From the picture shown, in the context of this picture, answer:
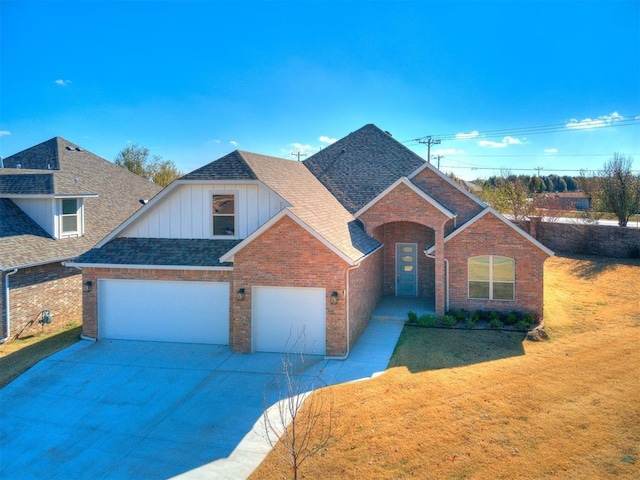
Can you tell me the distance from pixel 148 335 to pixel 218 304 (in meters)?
2.78

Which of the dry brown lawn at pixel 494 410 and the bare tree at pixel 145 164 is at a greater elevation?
the bare tree at pixel 145 164

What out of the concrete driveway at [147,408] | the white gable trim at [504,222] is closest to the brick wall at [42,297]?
the concrete driveway at [147,408]

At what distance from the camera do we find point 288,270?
12.9 m

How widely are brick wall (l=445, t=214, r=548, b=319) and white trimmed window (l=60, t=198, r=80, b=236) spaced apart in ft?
52.7

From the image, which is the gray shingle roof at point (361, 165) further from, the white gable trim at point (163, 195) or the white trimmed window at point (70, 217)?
the white trimmed window at point (70, 217)

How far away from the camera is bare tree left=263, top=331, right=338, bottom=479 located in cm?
770

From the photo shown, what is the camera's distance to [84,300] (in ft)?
48.5

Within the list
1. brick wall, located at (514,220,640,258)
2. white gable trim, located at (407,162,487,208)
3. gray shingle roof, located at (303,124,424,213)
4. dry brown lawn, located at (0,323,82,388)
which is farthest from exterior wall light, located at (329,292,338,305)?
brick wall, located at (514,220,640,258)

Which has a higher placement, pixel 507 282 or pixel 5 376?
pixel 507 282

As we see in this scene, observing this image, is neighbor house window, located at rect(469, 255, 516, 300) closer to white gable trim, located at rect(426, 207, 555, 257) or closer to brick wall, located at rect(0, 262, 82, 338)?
white gable trim, located at rect(426, 207, 555, 257)

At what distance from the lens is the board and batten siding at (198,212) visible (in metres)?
14.8

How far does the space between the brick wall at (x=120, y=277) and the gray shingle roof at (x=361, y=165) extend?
7.89 metres

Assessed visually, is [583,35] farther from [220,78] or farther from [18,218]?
[18,218]

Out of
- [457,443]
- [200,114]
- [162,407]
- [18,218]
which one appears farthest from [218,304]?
[200,114]
